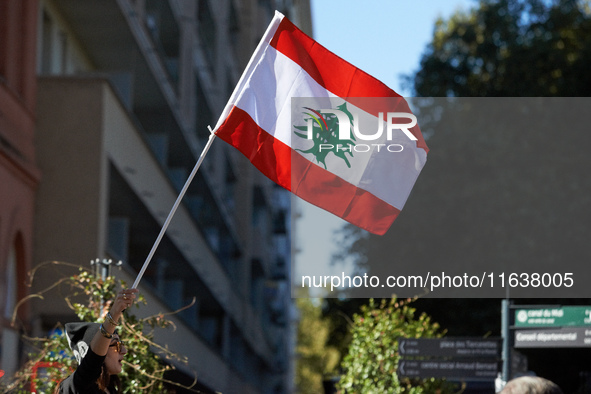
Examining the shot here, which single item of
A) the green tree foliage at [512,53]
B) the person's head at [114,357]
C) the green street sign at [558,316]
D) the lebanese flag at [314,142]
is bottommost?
the person's head at [114,357]

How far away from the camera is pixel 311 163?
789 centimetres

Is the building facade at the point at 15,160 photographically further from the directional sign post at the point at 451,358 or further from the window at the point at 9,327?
the directional sign post at the point at 451,358

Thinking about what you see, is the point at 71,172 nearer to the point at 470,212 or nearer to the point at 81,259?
the point at 81,259

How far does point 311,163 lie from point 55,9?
11.2 metres

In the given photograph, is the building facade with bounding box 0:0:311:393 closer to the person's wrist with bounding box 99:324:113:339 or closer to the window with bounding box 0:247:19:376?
the window with bounding box 0:247:19:376

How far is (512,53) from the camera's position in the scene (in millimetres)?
24875

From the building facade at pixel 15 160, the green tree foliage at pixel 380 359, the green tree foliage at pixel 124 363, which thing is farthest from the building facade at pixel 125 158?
the green tree foliage at pixel 380 359

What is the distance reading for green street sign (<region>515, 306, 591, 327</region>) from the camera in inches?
398

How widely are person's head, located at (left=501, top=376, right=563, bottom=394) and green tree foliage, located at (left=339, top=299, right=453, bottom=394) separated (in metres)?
9.15

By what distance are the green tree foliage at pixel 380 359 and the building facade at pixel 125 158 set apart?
330cm

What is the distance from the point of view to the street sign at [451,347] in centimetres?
1097

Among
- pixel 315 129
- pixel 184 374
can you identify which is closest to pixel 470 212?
pixel 184 374

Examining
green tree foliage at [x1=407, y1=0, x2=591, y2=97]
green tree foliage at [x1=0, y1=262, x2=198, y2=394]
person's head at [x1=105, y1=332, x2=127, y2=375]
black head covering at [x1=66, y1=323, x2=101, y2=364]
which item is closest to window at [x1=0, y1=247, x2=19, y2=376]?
green tree foliage at [x1=0, y1=262, x2=198, y2=394]

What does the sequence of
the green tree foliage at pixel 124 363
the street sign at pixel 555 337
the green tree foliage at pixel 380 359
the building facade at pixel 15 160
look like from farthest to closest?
the building facade at pixel 15 160
the green tree foliage at pixel 380 359
the street sign at pixel 555 337
the green tree foliage at pixel 124 363
